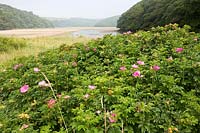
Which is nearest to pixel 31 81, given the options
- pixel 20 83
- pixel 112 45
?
pixel 20 83

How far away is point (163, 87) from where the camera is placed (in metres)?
3.31

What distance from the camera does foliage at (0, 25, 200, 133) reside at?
8.99 ft

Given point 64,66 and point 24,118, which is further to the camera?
point 64,66

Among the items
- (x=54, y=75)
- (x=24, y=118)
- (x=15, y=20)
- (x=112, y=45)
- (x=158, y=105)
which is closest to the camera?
(x=24, y=118)

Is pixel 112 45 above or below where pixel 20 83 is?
above

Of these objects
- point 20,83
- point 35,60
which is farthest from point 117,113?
point 35,60

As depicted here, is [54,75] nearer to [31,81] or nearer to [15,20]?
[31,81]

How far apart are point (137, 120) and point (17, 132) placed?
109 centimetres

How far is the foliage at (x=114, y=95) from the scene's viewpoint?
2.74 meters

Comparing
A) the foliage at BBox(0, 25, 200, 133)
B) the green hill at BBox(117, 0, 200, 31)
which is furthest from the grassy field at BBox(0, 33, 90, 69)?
the green hill at BBox(117, 0, 200, 31)

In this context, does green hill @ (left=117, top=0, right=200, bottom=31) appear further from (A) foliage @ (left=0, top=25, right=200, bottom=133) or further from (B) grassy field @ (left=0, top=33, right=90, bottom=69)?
(A) foliage @ (left=0, top=25, right=200, bottom=133)

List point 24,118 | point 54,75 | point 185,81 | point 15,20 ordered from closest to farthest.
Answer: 1. point 24,118
2. point 185,81
3. point 54,75
4. point 15,20

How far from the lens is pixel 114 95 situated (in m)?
2.95

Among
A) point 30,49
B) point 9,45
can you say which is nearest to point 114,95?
point 30,49
